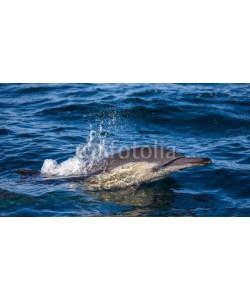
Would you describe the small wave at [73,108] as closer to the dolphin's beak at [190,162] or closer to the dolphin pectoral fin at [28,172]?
the dolphin pectoral fin at [28,172]

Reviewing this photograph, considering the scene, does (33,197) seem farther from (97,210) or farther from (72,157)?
(72,157)

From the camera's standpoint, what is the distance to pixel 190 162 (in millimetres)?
8898

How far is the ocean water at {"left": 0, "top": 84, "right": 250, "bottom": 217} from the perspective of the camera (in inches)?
356

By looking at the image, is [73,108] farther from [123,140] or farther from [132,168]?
Answer: [132,168]

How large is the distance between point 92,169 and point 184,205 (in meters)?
2.48

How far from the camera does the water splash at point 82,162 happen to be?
1047 cm

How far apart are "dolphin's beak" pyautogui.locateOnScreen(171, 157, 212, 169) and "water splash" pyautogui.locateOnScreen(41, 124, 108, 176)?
1873mm

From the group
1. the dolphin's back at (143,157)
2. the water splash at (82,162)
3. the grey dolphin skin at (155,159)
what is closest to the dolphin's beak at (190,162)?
the grey dolphin skin at (155,159)

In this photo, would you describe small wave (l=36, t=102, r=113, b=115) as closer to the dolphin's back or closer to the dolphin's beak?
the dolphin's back

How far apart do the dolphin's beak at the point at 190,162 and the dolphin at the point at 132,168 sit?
0.02m

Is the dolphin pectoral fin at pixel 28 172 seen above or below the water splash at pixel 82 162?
below

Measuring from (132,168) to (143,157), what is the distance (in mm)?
391
